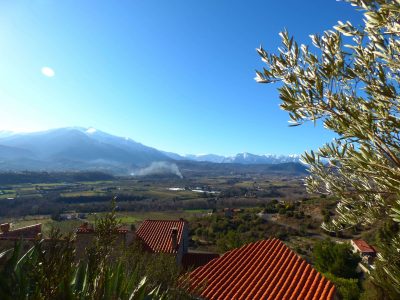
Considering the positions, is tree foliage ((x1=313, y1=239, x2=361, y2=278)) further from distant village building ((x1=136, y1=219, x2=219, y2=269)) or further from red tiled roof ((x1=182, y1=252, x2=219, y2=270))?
red tiled roof ((x1=182, y1=252, x2=219, y2=270))

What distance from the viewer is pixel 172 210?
360 feet

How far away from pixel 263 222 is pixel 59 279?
6219cm

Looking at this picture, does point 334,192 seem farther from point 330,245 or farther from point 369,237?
point 369,237

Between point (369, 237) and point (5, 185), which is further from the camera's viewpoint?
point (5, 185)

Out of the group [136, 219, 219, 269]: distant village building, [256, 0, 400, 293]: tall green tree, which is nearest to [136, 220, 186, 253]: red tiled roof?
[136, 219, 219, 269]: distant village building

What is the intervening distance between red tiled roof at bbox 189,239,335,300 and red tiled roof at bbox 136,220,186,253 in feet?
34.8

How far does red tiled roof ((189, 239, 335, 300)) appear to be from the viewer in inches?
635

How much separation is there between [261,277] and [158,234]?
55.4 ft

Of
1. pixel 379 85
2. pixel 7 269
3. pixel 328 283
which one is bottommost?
pixel 328 283

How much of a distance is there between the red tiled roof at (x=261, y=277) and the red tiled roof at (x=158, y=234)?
10599mm

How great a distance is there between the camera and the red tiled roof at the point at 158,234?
3070 centimetres

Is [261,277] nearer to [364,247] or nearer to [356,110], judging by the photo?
[356,110]

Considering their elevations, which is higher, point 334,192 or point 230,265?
point 334,192

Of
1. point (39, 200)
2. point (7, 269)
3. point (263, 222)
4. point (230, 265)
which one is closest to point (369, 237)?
point (263, 222)
